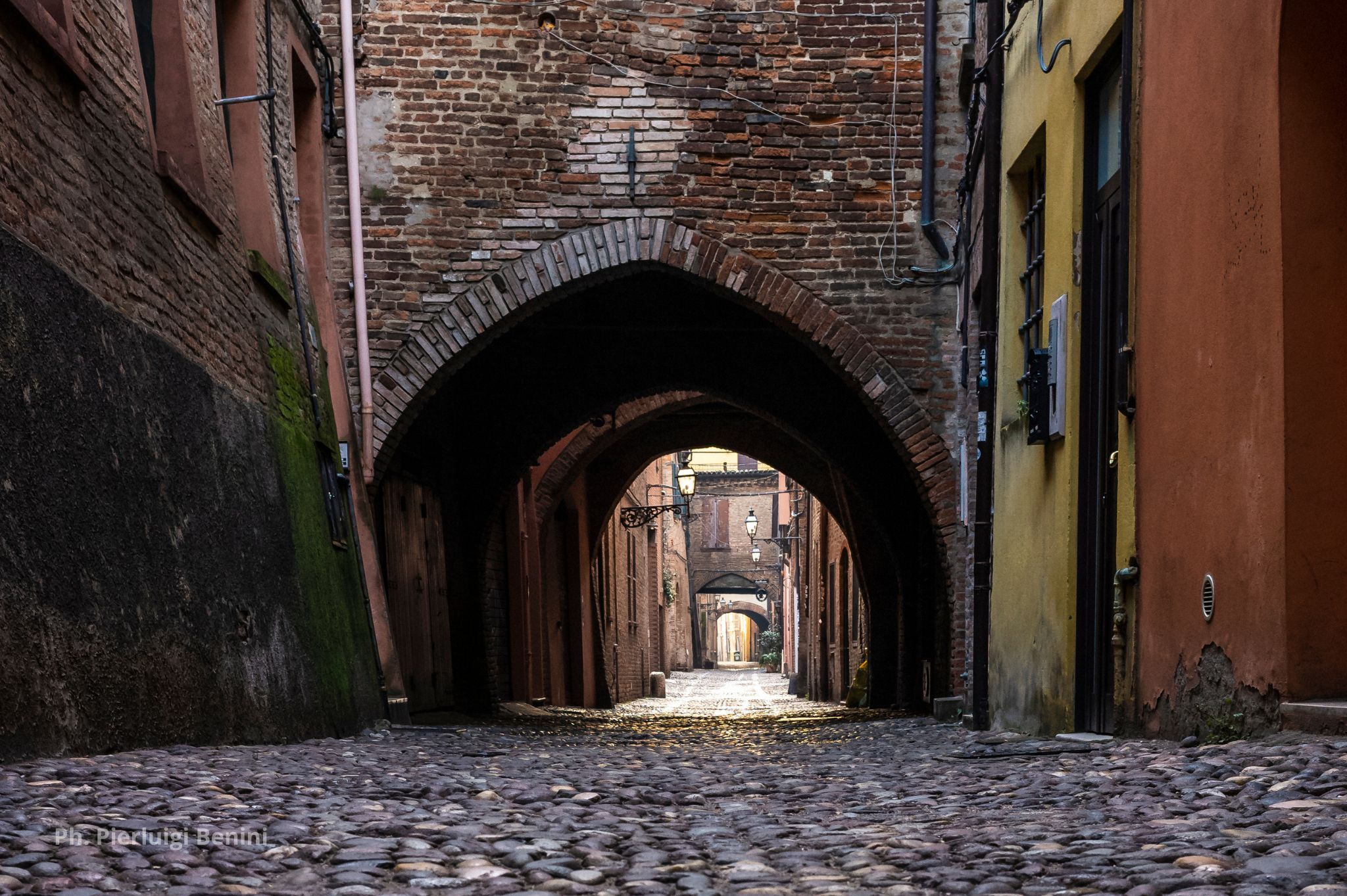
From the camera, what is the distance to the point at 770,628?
191 feet

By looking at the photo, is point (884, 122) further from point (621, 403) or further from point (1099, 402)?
point (1099, 402)

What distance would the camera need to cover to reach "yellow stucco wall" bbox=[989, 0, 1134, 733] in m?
6.88

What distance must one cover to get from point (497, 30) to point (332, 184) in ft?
5.65

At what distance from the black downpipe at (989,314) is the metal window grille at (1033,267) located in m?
0.40

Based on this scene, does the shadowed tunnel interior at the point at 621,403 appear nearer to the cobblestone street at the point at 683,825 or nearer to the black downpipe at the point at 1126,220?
the black downpipe at the point at 1126,220

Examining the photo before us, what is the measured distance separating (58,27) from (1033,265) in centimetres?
508

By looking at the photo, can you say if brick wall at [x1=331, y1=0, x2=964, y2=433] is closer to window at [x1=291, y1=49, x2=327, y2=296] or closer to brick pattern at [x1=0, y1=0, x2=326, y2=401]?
window at [x1=291, y1=49, x2=327, y2=296]

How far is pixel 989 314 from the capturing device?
917 centimetres

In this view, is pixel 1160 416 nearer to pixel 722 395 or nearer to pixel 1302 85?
pixel 1302 85

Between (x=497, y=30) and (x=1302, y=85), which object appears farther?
(x=497, y=30)

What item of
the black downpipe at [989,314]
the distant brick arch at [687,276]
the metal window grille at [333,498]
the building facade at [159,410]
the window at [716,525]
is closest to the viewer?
the building facade at [159,410]

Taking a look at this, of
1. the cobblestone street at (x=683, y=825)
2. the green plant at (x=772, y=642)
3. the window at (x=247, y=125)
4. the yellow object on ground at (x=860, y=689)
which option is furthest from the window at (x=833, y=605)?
the green plant at (x=772, y=642)

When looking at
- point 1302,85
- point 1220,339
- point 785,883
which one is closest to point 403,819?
point 785,883

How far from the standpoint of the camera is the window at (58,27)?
5.11 m
